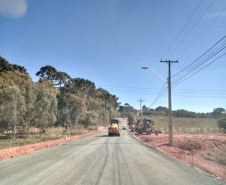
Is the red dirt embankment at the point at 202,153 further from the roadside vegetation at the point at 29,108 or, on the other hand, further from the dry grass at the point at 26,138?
the roadside vegetation at the point at 29,108

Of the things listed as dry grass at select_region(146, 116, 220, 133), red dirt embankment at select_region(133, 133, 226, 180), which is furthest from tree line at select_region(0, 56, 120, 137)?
dry grass at select_region(146, 116, 220, 133)

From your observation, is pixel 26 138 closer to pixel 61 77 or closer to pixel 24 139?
pixel 24 139

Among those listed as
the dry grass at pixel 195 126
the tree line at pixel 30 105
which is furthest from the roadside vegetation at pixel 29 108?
the dry grass at pixel 195 126

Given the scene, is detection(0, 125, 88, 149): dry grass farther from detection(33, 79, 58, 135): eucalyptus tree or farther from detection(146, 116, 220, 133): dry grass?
detection(146, 116, 220, 133): dry grass

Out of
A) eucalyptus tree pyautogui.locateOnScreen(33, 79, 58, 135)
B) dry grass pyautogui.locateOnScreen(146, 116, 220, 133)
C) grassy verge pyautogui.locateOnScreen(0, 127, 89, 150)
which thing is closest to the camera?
grassy verge pyautogui.locateOnScreen(0, 127, 89, 150)

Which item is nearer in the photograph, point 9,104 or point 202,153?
point 202,153

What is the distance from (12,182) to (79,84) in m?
93.3

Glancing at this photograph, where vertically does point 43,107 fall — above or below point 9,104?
above

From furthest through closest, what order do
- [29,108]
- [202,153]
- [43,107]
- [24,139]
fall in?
[43,107] < [29,108] < [24,139] < [202,153]

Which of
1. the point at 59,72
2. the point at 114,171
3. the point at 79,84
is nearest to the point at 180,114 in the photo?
the point at 79,84

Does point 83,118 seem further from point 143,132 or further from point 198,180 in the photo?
point 198,180

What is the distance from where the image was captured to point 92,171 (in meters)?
12.4

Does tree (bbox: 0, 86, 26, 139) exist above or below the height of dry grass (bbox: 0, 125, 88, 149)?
above

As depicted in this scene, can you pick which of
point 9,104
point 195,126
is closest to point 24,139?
point 9,104
